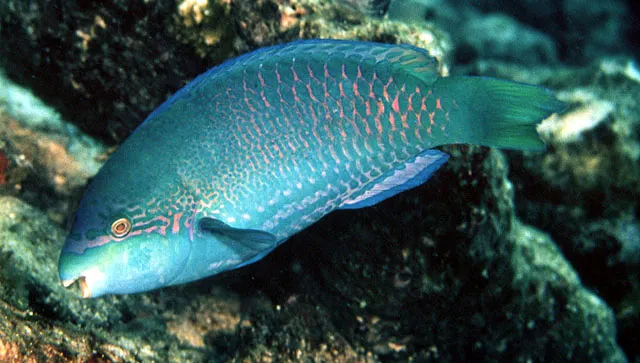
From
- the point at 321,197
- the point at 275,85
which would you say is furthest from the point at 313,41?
the point at 321,197

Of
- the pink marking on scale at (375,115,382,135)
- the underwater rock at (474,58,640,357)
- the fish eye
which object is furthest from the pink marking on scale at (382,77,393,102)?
the underwater rock at (474,58,640,357)

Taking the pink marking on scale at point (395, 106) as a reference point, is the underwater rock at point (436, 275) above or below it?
below

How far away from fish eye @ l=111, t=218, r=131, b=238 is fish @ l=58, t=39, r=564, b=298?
2 centimetres

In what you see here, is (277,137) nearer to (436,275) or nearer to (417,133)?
(417,133)

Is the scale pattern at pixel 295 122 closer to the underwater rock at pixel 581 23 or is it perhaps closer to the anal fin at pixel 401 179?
the anal fin at pixel 401 179

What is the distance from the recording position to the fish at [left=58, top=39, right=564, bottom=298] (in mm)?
2176

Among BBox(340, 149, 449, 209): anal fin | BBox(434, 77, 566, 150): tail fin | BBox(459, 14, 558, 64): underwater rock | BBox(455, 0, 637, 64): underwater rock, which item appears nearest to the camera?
BBox(434, 77, 566, 150): tail fin

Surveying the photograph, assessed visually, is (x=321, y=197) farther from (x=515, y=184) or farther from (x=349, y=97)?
(x=515, y=184)

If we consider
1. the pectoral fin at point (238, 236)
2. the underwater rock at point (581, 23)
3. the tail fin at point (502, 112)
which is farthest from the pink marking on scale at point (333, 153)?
the underwater rock at point (581, 23)

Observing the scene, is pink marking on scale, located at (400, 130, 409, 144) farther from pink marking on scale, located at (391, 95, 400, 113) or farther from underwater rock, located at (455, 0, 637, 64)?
underwater rock, located at (455, 0, 637, 64)

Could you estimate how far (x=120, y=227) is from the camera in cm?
210

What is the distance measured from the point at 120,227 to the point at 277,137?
926 mm

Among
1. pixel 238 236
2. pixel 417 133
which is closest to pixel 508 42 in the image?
pixel 417 133

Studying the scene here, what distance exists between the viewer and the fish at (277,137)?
2176 millimetres
